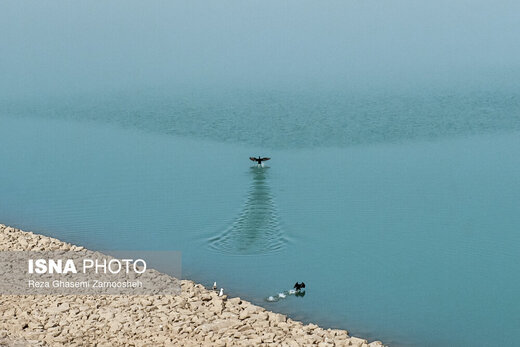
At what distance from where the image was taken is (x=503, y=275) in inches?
1262

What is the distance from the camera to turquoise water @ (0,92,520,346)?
98.9 ft

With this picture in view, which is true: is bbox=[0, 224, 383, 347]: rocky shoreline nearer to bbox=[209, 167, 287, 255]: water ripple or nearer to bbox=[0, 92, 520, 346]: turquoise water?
bbox=[0, 92, 520, 346]: turquoise water

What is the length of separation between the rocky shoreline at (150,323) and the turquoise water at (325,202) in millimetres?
3561

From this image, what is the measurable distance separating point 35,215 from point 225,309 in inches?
947

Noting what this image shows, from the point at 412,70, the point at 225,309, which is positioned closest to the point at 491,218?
the point at 225,309

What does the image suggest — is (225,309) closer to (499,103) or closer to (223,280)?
(223,280)

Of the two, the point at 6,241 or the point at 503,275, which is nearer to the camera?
the point at 503,275

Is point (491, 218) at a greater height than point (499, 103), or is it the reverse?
point (499, 103)

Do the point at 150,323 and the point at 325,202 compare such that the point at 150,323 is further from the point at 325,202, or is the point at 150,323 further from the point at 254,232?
the point at 325,202

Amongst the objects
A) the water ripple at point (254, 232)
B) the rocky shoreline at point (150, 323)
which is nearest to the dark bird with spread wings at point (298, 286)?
the rocky shoreline at point (150, 323)

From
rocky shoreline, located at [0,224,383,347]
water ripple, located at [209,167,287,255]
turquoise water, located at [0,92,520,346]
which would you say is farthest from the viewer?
water ripple, located at [209,167,287,255]

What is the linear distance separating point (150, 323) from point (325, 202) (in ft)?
72.8

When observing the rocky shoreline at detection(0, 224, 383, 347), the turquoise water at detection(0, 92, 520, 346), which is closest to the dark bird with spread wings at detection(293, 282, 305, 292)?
the turquoise water at detection(0, 92, 520, 346)

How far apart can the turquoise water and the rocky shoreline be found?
3.56m
